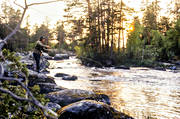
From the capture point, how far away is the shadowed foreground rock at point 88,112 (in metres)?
4.64

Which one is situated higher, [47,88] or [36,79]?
[36,79]

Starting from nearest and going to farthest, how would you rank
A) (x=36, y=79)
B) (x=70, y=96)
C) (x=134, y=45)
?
(x=70, y=96) < (x=36, y=79) < (x=134, y=45)

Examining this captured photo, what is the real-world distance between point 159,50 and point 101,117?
31463mm

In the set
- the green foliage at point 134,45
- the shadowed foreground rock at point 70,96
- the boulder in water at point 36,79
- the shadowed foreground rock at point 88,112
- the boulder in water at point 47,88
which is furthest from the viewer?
the green foliage at point 134,45

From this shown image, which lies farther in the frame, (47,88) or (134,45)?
(134,45)

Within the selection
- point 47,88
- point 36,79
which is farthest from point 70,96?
point 36,79

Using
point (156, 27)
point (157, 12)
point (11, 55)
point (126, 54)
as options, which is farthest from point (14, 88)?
point (157, 12)

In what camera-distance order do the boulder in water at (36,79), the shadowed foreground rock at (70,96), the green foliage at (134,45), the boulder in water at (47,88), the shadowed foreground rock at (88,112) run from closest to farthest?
the shadowed foreground rock at (88,112), the shadowed foreground rock at (70,96), the boulder in water at (47,88), the boulder in water at (36,79), the green foliage at (134,45)

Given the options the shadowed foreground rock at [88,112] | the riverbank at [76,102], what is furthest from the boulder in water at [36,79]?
the shadowed foreground rock at [88,112]

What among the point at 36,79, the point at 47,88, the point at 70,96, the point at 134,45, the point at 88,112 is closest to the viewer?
the point at 88,112

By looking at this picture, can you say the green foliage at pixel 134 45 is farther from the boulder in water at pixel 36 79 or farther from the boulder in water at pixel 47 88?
the boulder in water at pixel 47 88

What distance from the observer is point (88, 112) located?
466 centimetres

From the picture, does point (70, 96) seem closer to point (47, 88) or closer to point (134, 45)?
point (47, 88)

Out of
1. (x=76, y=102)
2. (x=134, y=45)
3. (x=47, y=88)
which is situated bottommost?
(x=47, y=88)
